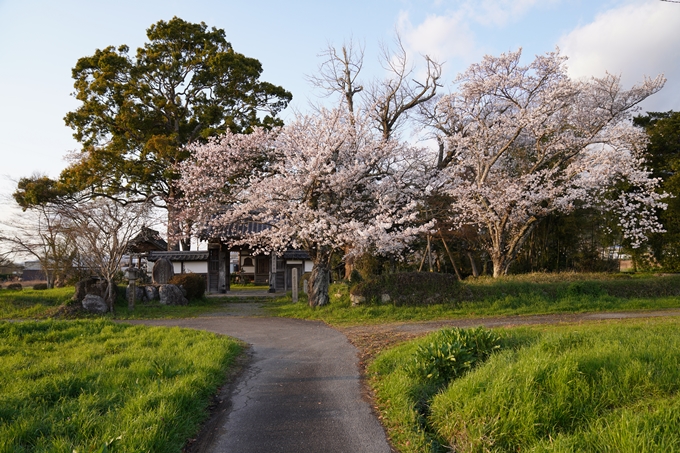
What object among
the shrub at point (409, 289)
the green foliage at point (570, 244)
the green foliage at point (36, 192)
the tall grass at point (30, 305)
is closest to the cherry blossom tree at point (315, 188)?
the shrub at point (409, 289)

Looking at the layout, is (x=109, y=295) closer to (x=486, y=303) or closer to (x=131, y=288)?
(x=131, y=288)

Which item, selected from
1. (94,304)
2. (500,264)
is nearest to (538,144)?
(500,264)

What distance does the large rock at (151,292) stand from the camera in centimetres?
1802

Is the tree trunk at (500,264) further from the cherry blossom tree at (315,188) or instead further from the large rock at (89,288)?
the large rock at (89,288)

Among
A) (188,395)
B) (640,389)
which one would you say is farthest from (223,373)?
(640,389)

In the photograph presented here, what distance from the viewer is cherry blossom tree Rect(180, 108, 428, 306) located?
14734 mm

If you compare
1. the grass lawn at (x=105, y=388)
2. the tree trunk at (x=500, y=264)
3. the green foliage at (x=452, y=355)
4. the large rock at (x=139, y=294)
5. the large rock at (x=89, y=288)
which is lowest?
the grass lawn at (x=105, y=388)

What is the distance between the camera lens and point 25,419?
4742 millimetres

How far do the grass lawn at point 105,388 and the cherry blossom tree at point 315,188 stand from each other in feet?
19.2

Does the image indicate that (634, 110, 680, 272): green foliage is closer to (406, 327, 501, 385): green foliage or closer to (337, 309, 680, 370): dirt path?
(337, 309, 680, 370): dirt path

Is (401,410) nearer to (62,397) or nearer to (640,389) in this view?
(640,389)

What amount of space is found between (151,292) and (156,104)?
12633mm

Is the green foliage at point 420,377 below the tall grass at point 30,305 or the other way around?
below

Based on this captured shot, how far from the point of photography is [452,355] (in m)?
6.23
